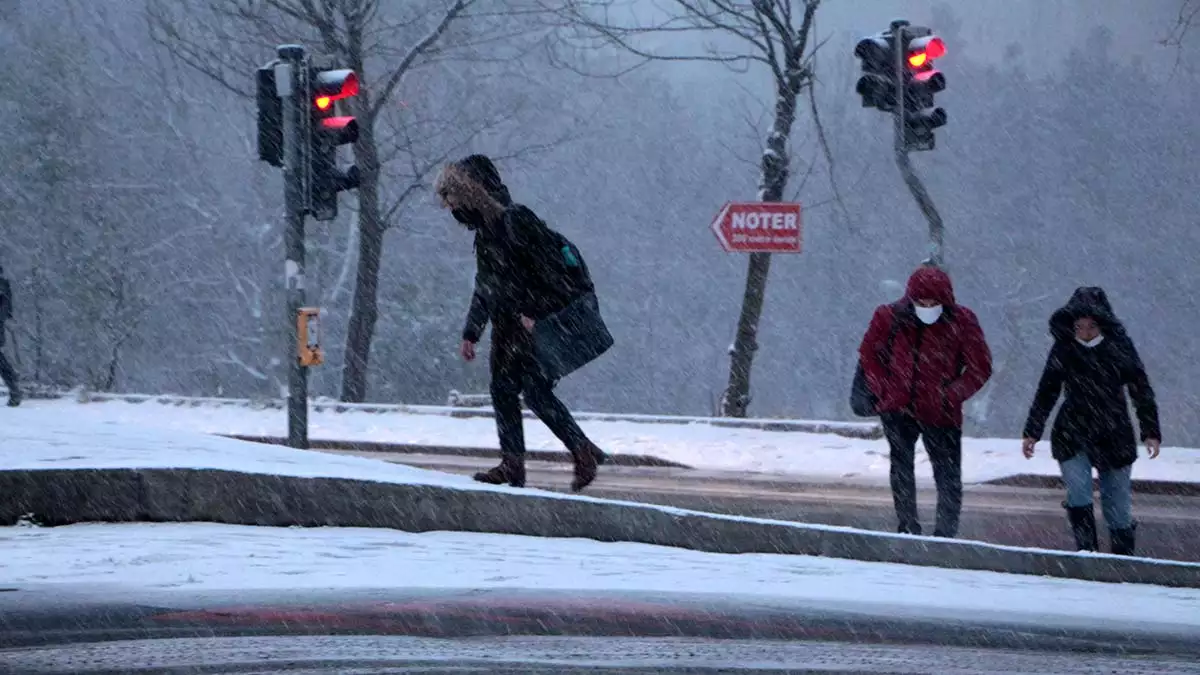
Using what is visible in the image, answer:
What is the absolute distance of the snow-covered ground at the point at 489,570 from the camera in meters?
4.47

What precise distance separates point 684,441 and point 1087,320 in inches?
271

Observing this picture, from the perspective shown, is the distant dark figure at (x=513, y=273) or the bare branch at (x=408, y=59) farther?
the bare branch at (x=408, y=59)

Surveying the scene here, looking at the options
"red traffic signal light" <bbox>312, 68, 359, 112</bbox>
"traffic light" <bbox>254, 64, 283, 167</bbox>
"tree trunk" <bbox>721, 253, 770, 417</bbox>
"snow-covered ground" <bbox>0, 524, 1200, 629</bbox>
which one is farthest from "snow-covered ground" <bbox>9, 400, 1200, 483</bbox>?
"snow-covered ground" <bbox>0, 524, 1200, 629</bbox>

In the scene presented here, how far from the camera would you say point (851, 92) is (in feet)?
182

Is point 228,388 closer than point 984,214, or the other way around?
point 228,388

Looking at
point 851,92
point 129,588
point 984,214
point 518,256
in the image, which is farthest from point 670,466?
point 851,92

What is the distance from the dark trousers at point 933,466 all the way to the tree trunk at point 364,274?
45.4 feet

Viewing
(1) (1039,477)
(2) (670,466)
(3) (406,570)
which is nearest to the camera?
(3) (406,570)

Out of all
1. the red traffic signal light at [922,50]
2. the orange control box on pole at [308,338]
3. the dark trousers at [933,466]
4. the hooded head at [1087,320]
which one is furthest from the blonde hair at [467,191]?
the red traffic signal light at [922,50]

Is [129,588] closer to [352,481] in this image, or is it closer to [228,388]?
[352,481]

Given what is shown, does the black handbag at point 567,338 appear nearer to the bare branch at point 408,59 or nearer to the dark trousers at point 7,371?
the dark trousers at point 7,371

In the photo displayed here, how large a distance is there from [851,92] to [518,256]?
49447 mm

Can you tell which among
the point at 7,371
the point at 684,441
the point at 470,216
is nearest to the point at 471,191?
the point at 470,216

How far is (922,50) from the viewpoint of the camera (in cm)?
1183
